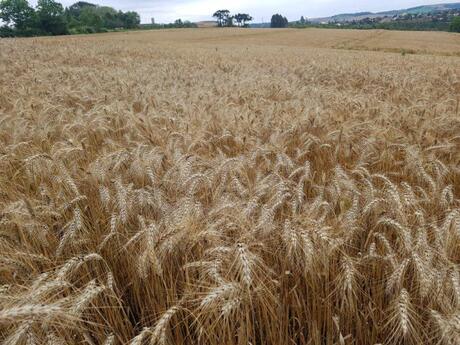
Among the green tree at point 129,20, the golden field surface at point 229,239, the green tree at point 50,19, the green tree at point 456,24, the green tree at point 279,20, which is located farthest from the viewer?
the green tree at point 279,20

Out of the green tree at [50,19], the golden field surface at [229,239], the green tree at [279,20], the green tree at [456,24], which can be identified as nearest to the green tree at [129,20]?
the green tree at [50,19]

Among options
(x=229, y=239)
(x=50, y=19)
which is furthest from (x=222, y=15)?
(x=229, y=239)

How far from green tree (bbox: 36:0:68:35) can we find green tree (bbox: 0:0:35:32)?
162 centimetres

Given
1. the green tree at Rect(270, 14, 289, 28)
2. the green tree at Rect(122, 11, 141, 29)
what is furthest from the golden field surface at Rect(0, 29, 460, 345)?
the green tree at Rect(270, 14, 289, 28)

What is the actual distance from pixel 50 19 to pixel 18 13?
722cm

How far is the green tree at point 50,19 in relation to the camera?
66062mm

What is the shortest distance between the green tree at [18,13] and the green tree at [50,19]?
1.62 metres

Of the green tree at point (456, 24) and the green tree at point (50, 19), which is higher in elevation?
the green tree at point (50, 19)

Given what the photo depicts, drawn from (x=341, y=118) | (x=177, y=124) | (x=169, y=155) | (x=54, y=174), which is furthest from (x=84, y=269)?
(x=341, y=118)

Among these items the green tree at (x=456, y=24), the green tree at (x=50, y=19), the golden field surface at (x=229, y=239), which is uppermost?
the green tree at (x=50, y=19)

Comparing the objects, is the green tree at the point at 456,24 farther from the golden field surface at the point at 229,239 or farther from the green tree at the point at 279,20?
the golden field surface at the point at 229,239

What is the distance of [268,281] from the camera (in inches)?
58.7

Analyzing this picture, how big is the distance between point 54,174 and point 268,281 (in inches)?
68.9

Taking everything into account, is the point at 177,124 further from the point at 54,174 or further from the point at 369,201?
the point at 369,201
